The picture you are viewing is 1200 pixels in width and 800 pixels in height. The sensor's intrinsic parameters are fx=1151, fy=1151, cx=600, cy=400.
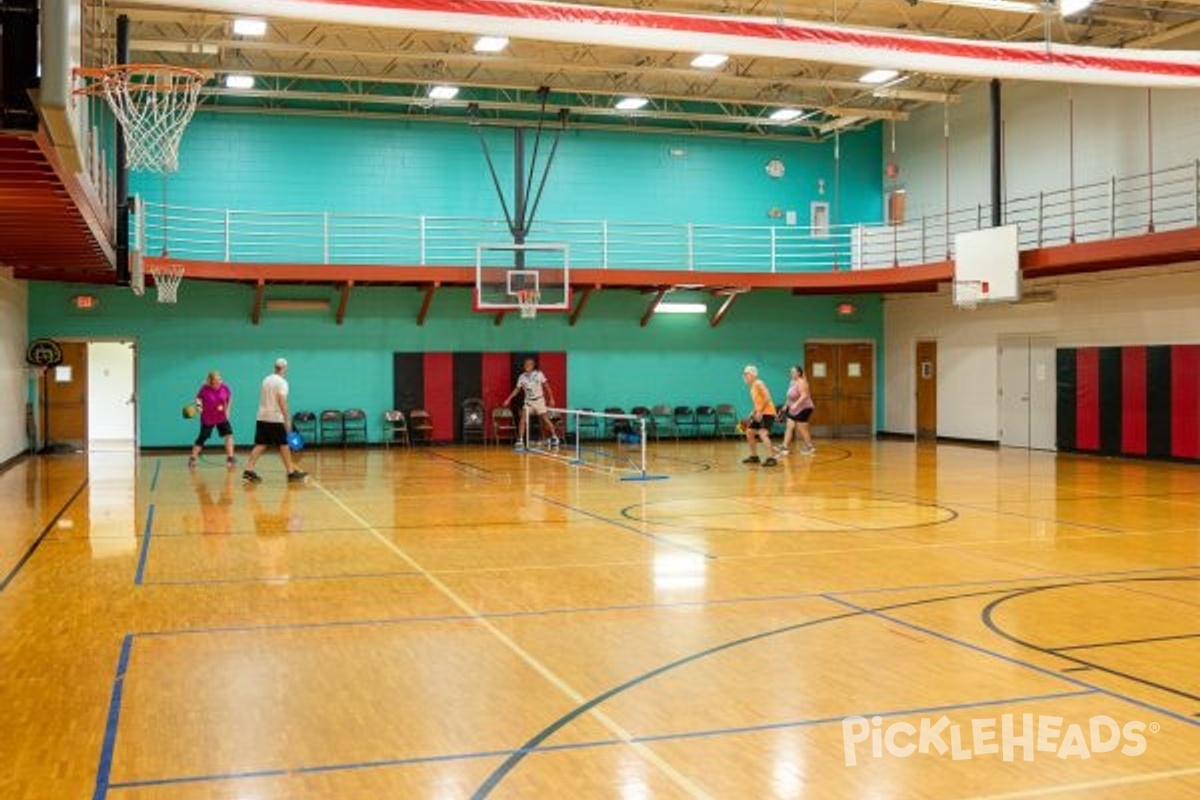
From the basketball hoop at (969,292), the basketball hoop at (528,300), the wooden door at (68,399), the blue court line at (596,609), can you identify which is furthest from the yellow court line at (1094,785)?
the wooden door at (68,399)

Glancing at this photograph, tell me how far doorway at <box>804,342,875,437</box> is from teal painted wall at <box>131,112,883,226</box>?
10.7 ft

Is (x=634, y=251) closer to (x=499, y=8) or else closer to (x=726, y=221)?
(x=726, y=221)

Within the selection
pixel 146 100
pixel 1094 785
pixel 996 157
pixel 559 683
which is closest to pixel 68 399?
pixel 146 100

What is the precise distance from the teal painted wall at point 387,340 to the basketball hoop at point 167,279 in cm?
271

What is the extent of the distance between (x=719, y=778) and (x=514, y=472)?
14.1 m

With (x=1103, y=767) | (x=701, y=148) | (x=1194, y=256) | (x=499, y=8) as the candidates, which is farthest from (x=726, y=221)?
(x=1103, y=767)

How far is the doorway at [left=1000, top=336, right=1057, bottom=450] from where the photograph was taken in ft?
77.1

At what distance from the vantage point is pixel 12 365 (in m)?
20.7

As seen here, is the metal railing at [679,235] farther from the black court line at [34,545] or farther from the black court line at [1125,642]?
the black court line at [1125,642]

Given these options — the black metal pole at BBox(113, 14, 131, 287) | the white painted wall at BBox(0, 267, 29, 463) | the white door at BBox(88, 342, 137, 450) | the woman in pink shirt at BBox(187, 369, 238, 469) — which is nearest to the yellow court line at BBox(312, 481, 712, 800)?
the black metal pole at BBox(113, 14, 131, 287)

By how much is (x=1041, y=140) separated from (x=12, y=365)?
20152 mm

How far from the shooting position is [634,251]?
2703 cm

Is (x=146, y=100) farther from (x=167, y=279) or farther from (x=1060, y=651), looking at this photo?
(x=167, y=279)

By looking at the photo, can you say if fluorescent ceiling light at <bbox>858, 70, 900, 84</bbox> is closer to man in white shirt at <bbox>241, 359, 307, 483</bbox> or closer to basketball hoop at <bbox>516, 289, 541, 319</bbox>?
basketball hoop at <bbox>516, 289, 541, 319</bbox>
